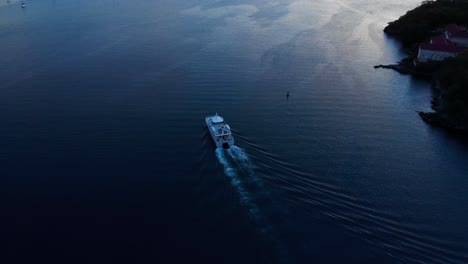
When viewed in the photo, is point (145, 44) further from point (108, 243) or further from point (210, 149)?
point (108, 243)

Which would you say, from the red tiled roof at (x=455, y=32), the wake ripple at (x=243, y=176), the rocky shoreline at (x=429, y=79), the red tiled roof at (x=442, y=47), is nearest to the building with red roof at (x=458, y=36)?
the red tiled roof at (x=455, y=32)

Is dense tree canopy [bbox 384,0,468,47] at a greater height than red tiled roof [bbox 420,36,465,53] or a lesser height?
greater

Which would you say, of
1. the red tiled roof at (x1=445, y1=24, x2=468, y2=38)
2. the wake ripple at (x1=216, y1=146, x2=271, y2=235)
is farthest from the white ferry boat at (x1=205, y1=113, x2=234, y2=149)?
the red tiled roof at (x1=445, y1=24, x2=468, y2=38)

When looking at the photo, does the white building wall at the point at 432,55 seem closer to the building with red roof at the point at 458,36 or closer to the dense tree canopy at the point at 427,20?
the building with red roof at the point at 458,36

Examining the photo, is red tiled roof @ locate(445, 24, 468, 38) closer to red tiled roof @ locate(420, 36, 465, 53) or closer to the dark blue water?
red tiled roof @ locate(420, 36, 465, 53)

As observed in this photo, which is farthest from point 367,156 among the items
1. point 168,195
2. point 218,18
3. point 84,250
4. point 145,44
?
point 218,18
